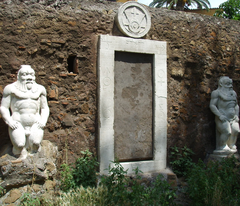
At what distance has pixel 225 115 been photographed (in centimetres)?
464

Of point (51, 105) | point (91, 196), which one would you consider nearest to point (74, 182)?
point (91, 196)

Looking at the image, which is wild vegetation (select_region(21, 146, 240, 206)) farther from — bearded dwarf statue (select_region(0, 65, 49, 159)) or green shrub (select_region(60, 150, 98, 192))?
bearded dwarf statue (select_region(0, 65, 49, 159))

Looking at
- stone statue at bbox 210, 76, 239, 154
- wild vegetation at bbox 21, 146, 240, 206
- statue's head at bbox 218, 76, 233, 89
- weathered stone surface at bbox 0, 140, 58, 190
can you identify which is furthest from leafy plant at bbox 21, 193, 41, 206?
statue's head at bbox 218, 76, 233, 89

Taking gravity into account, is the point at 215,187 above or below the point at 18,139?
below

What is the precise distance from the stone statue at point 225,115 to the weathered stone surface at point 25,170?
293cm

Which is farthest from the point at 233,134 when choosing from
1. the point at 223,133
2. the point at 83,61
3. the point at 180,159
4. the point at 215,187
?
the point at 83,61

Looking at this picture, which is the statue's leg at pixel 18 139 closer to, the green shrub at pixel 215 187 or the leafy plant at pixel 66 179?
the leafy plant at pixel 66 179

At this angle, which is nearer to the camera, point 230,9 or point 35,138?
point 35,138

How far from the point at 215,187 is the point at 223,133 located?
60.7 inches

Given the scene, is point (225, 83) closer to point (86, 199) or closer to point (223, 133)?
point (223, 133)

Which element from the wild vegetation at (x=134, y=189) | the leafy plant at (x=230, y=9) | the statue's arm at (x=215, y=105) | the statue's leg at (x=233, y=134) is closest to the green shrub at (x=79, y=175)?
the wild vegetation at (x=134, y=189)

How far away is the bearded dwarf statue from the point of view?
10.9ft

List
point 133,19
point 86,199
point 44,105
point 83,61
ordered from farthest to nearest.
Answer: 1. point 133,19
2. point 83,61
3. point 44,105
4. point 86,199

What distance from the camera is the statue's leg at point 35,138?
3355 mm
